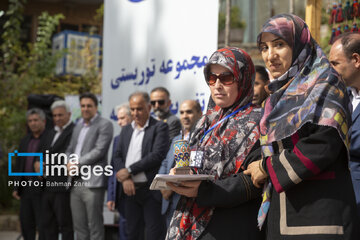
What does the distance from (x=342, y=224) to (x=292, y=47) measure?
80 cm

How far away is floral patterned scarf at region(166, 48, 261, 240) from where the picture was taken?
7.87 ft

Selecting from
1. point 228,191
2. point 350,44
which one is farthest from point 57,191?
point 350,44

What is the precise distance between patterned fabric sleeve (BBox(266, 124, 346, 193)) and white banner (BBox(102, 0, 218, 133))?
3825 millimetres

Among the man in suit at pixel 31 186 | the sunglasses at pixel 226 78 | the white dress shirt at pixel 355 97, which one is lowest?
the man in suit at pixel 31 186

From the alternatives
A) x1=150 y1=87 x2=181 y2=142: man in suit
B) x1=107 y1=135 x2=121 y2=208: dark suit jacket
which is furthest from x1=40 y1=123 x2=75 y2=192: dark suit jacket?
x1=150 y1=87 x2=181 y2=142: man in suit

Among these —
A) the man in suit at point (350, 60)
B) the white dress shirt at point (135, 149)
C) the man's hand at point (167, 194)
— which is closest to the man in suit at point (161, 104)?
the white dress shirt at point (135, 149)

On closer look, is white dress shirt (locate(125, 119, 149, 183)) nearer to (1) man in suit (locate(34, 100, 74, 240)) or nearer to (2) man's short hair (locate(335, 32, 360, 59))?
(1) man in suit (locate(34, 100, 74, 240))

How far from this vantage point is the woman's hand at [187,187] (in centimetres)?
235

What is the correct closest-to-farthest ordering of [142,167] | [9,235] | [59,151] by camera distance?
[142,167], [59,151], [9,235]

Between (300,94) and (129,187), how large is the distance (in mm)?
3332

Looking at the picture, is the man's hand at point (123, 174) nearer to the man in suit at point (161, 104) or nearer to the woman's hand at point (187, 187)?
the man in suit at point (161, 104)

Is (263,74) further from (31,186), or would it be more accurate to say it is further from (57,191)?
(31,186)

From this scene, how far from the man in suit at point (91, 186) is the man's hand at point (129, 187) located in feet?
2.49

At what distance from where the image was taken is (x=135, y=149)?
531cm
